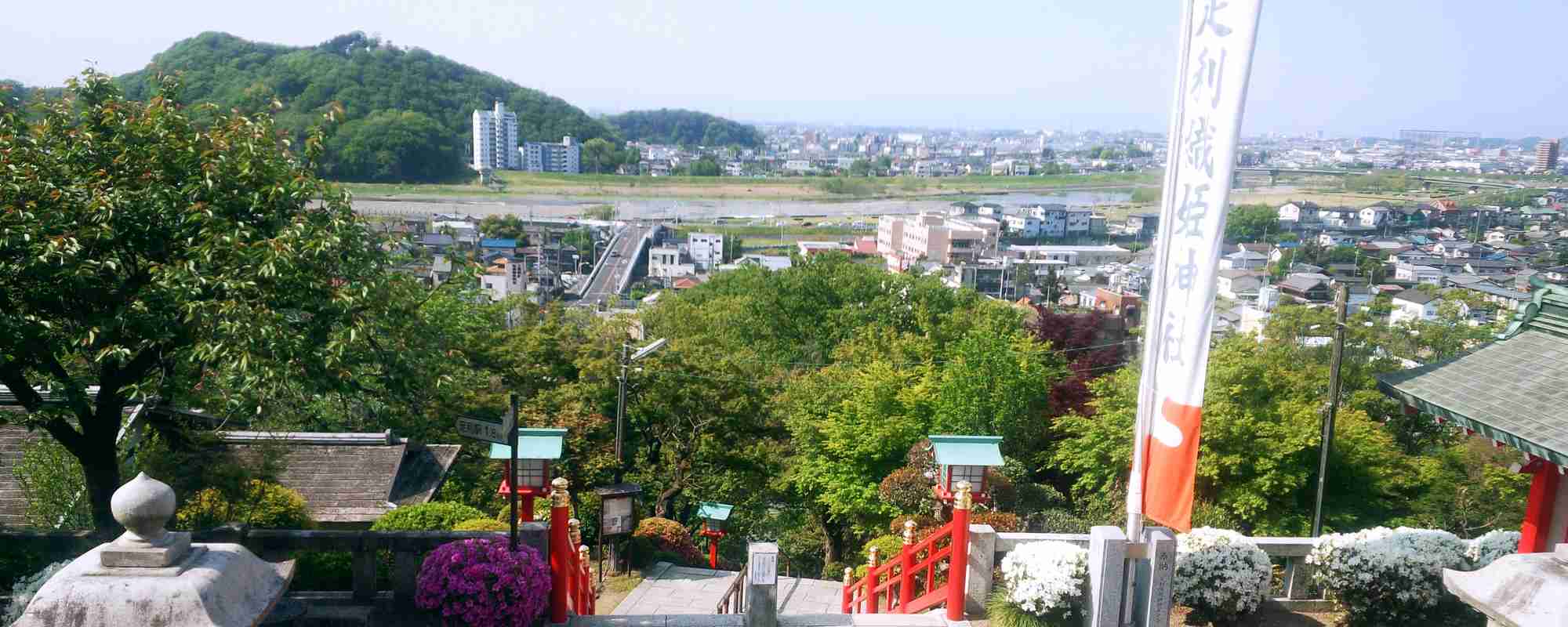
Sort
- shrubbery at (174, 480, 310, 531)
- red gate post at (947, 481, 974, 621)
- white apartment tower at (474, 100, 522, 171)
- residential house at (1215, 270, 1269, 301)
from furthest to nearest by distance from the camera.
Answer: white apartment tower at (474, 100, 522, 171) < residential house at (1215, 270, 1269, 301) < shrubbery at (174, 480, 310, 531) < red gate post at (947, 481, 974, 621)

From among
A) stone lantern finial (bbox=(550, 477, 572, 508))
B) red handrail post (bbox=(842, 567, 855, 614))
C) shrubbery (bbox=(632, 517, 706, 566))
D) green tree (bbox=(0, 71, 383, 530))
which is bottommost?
shrubbery (bbox=(632, 517, 706, 566))

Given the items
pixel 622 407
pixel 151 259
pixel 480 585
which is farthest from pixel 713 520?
pixel 151 259

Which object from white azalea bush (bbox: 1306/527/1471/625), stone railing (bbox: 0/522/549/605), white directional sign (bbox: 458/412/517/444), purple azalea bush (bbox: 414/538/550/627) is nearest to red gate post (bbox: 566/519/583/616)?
stone railing (bbox: 0/522/549/605)

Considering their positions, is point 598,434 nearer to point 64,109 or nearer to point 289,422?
point 289,422

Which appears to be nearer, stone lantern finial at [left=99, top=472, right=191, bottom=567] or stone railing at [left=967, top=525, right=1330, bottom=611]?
stone lantern finial at [left=99, top=472, right=191, bottom=567]

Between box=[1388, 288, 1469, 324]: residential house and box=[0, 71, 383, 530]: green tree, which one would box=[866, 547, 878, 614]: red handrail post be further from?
box=[1388, 288, 1469, 324]: residential house

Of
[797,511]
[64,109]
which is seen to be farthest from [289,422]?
[797,511]
